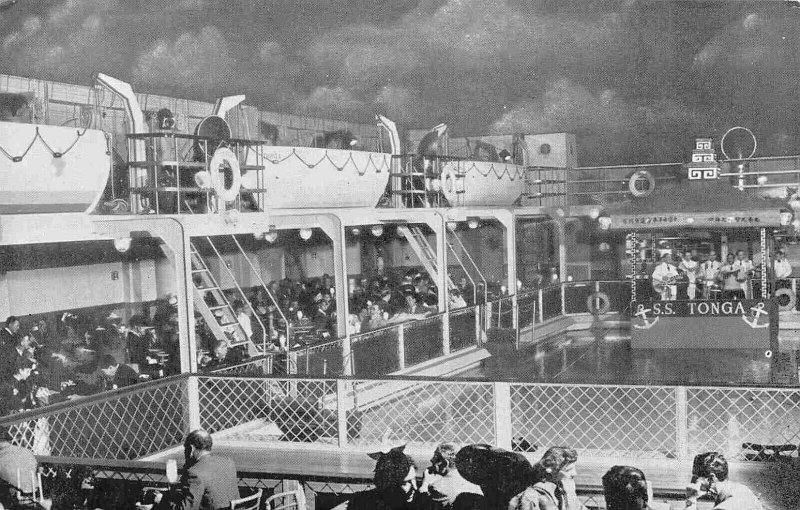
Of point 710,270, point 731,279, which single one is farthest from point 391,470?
point 710,270

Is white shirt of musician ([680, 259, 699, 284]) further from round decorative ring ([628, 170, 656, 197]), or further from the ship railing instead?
the ship railing

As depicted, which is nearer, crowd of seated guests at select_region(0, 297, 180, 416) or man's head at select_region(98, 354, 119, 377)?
crowd of seated guests at select_region(0, 297, 180, 416)

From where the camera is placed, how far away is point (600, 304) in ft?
78.8

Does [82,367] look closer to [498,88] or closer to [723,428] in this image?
[723,428]

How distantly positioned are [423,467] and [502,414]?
97cm

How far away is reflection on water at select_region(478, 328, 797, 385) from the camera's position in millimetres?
16625

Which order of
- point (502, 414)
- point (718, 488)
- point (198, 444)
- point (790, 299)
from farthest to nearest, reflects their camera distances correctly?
point (790, 299) → point (502, 414) → point (198, 444) → point (718, 488)

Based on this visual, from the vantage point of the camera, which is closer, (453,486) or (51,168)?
(453,486)

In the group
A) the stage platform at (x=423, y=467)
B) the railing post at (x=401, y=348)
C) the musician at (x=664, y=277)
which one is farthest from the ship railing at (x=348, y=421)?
the musician at (x=664, y=277)

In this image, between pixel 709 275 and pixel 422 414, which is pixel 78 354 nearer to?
pixel 422 414

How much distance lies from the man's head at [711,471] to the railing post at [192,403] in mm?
5549

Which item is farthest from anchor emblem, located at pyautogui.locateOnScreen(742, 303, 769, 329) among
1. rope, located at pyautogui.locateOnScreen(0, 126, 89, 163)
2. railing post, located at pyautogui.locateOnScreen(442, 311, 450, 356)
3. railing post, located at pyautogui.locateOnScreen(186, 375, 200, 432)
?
rope, located at pyautogui.locateOnScreen(0, 126, 89, 163)

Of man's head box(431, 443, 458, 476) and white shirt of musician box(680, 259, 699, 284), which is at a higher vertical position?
white shirt of musician box(680, 259, 699, 284)

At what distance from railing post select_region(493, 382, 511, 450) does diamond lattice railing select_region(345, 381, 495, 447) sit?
2.89 m
